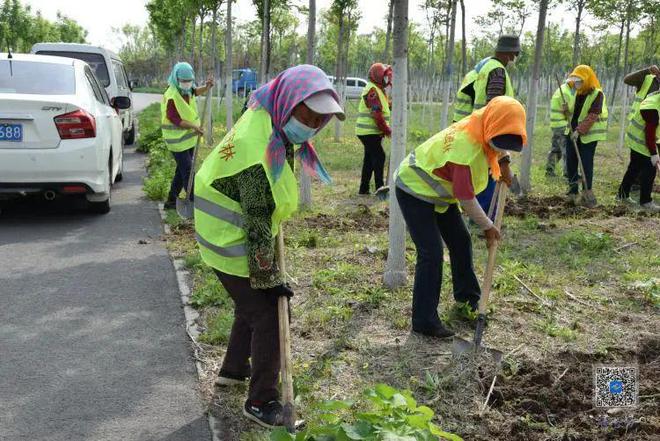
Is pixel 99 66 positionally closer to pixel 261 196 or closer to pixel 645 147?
pixel 645 147

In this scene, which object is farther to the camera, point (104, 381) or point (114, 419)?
point (104, 381)

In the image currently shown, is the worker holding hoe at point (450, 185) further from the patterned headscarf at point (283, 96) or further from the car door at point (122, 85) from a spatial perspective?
the car door at point (122, 85)

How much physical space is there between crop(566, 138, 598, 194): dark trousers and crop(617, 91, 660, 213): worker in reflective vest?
19.2 inches

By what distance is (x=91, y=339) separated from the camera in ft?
14.0

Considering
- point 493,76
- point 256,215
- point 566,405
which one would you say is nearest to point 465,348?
point 566,405

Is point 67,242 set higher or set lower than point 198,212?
lower

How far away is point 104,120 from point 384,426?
6.01 metres

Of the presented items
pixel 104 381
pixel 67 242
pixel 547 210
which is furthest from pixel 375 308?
pixel 547 210

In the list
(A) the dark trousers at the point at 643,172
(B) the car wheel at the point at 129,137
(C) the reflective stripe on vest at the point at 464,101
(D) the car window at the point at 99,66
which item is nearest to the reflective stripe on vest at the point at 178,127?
(C) the reflective stripe on vest at the point at 464,101

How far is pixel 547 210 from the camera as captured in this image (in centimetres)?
834

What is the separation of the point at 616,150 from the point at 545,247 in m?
10.6

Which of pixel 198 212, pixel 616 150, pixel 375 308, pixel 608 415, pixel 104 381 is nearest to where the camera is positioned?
pixel 198 212

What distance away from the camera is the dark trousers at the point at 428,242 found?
4332mm

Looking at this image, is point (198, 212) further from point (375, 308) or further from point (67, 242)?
point (67, 242)
